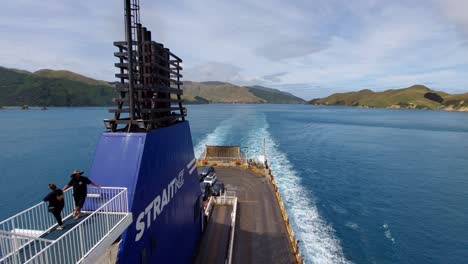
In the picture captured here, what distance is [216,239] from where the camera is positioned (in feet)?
65.8

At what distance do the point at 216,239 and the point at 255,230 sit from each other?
3.58 meters

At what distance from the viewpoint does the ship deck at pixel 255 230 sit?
1827 centimetres

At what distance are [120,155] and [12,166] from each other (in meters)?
56.8

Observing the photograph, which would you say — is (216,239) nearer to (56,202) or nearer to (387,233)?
(56,202)

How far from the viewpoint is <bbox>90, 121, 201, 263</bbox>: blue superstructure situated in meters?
8.54

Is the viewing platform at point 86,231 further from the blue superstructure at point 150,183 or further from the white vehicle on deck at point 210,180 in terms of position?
the white vehicle on deck at point 210,180

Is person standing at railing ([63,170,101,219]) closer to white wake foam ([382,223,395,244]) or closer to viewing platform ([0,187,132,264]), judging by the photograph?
viewing platform ([0,187,132,264])

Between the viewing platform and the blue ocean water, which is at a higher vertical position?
the viewing platform

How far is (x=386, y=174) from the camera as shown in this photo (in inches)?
1789

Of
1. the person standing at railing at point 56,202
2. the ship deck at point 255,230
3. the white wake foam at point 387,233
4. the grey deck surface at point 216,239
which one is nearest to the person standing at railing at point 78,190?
the person standing at railing at point 56,202

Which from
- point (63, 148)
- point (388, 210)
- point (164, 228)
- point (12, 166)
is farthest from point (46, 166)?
point (388, 210)

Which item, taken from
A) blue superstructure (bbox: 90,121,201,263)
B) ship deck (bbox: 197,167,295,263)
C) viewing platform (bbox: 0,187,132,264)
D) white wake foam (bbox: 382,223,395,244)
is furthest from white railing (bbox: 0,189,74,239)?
white wake foam (bbox: 382,223,395,244)

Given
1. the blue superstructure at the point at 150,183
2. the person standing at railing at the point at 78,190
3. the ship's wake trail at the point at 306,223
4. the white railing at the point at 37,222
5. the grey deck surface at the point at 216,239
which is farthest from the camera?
the ship's wake trail at the point at 306,223

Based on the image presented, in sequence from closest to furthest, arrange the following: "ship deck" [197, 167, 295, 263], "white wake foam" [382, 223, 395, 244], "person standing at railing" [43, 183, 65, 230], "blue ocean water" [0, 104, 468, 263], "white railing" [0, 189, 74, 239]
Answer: "white railing" [0, 189, 74, 239]
"person standing at railing" [43, 183, 65, 230]
"ship deck" [197, 167, 295, 263]
"blue ocean water" [0, 104, 468, 263]
"white wake foam" [382, 223, 395, 244]
